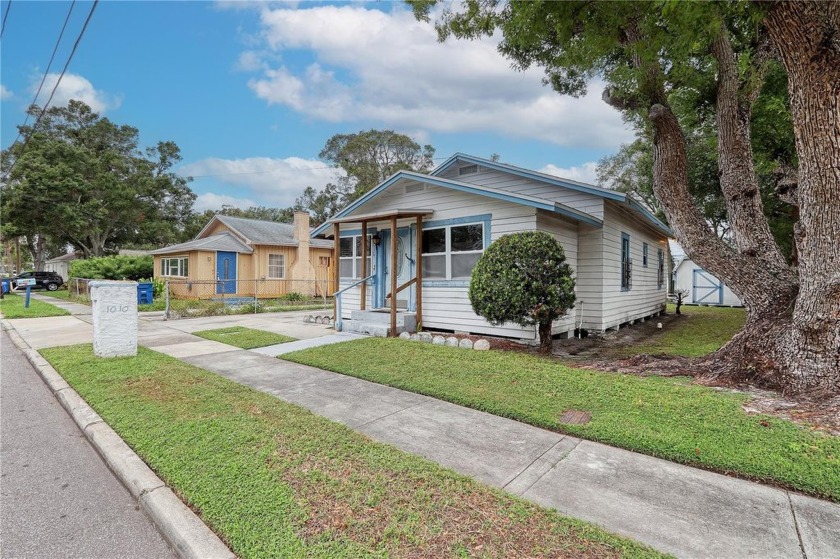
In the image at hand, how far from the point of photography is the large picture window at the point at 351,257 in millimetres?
10836

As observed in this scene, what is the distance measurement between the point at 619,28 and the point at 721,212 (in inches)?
584

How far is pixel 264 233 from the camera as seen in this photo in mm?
23359

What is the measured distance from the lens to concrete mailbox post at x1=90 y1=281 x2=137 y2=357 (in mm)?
6673

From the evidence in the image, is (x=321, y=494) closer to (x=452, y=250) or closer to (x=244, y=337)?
(x=452, y=250)

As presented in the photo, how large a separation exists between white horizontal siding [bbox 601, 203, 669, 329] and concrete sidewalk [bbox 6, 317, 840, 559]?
670 cm

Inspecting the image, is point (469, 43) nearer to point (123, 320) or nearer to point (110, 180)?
point (123, 320)

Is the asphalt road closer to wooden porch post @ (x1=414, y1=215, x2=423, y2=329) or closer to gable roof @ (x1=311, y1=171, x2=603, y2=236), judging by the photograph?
wooden porch post @ (x1=414, y1=215, x2=423, y2=329)

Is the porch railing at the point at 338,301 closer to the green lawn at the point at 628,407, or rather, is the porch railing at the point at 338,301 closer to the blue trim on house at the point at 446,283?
the blue trim on house at the point at 446,283

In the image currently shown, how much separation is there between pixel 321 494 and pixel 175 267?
23232 mm

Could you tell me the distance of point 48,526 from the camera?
8.13 ft

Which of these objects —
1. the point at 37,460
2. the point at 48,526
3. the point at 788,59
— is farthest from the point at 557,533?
the point at 788,59

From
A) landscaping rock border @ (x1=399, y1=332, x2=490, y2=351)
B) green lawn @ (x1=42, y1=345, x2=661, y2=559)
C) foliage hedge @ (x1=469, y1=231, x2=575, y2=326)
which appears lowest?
green lawn @ (x1=42, y1=345, x2=661, y2=559)

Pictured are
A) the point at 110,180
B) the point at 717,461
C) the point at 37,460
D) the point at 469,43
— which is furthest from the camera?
the point at 110,180

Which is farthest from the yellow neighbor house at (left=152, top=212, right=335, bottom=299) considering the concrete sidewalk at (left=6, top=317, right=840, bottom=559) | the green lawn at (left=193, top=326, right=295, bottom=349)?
the concrete sidewalk at (left=6, top=317, right=840, bottom=559)
